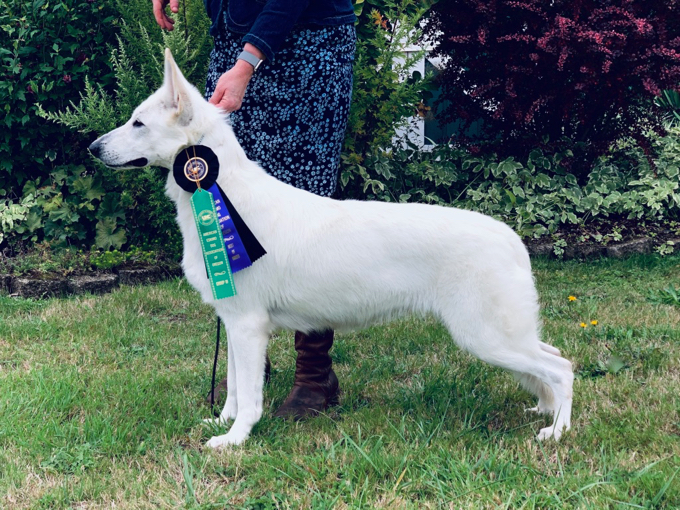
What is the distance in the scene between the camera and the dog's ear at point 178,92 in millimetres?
2503

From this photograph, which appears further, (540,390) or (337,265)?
(540,390)

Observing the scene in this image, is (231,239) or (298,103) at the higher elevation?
(298,103)

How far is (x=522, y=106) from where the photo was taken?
5.86 meters

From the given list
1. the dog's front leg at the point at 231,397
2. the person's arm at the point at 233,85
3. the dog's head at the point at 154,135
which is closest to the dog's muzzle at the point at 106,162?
the dog's head at the point at 154,135

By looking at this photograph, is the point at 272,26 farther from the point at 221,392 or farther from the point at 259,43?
the point at 221,392

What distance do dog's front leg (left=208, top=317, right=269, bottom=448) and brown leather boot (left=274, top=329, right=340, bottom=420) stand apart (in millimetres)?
357

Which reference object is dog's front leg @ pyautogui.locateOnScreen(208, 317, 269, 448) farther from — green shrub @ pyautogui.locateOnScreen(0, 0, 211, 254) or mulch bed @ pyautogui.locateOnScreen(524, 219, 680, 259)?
mulch bed @ pyautogui.locateOnScreen(524, 219, 680, 259)

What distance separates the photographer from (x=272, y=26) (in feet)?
8.99

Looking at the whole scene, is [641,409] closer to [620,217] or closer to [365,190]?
[365,190]

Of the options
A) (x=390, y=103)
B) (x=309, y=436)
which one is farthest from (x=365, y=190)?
(x=309, y=436)

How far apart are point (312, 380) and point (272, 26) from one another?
1.60 metres

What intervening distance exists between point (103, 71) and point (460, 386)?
4.02m

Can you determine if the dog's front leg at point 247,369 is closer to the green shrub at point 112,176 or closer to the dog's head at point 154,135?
the dog's head at point 154,135

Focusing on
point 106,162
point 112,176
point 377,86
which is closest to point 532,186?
point 377,86
